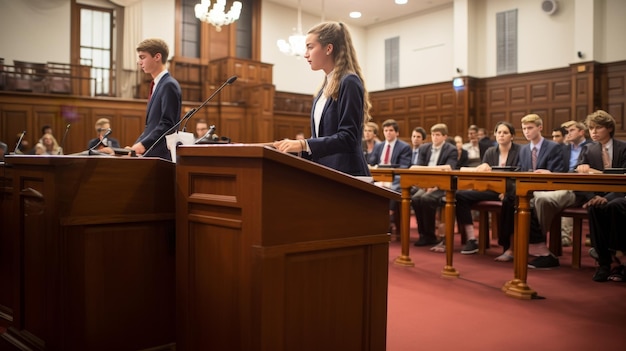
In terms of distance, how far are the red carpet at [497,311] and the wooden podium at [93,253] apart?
3.73ft

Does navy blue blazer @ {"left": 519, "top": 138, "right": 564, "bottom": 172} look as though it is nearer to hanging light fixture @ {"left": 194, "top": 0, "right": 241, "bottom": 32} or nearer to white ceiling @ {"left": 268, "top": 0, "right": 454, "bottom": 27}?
hanging light fixture @ {"left": 194, "top": 0, "right": 241, "bottom": 32}

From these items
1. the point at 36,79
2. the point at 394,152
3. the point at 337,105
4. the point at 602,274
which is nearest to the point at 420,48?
the point at 394,152

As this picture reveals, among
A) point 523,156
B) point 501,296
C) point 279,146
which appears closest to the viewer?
point 279,146

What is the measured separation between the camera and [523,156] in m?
4.86

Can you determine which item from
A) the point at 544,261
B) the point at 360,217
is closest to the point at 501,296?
the point at 544,261

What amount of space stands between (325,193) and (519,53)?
12.0 metres

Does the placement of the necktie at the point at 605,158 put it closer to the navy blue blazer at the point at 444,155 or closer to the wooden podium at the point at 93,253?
the navy blue blazer at the point at 444,155

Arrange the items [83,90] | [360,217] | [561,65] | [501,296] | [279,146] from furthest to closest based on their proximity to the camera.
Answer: [561,65], [83,90], [501,296], [279,146], [360,217]

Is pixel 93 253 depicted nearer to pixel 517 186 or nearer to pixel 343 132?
pixel 343 132

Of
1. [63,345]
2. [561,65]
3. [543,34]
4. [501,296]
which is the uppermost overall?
[543,34]

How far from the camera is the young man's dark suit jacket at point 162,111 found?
2.72m

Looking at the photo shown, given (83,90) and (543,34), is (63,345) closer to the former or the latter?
(83,90)

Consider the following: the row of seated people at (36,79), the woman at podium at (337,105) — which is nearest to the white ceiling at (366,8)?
the row of seated people at (36,79)

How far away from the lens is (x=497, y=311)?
124 inches
